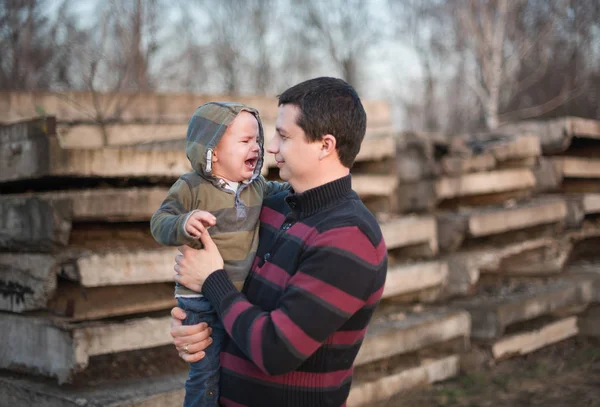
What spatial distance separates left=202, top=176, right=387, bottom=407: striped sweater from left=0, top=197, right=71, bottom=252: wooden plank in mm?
1659

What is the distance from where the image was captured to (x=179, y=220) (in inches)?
88.8

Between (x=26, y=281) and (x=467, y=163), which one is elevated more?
(x=467, y=163)

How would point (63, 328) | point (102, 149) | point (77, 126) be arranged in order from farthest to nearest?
point (77, 126) → point (102, 149) → point (63, 328)

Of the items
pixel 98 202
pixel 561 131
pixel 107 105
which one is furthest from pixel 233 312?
pixel 561 131

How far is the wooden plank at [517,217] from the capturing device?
596cm

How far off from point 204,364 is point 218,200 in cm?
57

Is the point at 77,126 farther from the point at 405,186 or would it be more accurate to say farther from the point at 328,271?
the point at 328,271

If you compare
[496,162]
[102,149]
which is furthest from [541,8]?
[102,149]

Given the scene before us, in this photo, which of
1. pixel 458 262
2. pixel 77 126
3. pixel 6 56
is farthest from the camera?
pixel 6 56

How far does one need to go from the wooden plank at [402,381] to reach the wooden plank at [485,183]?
4.65 feet

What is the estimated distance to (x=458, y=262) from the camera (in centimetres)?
593

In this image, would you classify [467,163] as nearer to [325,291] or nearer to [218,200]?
[218,200]

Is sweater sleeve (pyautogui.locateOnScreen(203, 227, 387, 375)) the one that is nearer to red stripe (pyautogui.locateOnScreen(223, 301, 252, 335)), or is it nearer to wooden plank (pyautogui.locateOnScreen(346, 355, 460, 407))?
red stripe (pyautogui.locateOnScreen(223, 301, 252, 335))

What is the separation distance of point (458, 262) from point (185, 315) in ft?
12.7
